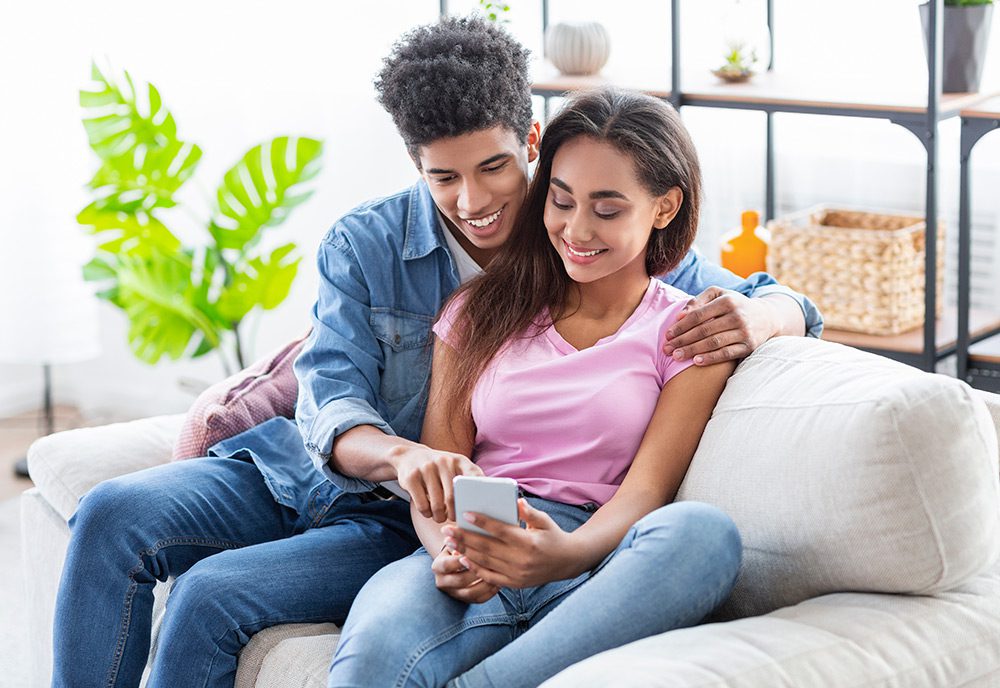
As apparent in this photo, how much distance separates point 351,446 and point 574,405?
286mm

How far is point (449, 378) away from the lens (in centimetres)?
173

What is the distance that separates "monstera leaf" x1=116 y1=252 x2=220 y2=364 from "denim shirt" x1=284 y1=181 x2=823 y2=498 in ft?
4.62

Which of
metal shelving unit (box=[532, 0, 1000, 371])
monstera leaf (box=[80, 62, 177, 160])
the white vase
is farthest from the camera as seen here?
monstera leaf (box=[80, 62, 177, 160])

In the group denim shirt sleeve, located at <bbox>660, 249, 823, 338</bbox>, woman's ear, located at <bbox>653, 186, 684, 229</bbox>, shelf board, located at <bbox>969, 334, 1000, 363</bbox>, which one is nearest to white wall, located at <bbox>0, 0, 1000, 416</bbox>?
shelf board, located at <bbox>969, 334, 1000, 363</bbox>

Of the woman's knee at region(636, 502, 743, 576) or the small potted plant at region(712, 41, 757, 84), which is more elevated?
the small potted plant at region(712, 41, 757, 84)

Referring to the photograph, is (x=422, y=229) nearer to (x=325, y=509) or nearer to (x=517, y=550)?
(x=325, y=509)

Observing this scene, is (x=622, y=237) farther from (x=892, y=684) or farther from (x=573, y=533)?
(x=892, y=684)

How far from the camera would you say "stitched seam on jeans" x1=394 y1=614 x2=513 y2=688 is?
1407 millimetres

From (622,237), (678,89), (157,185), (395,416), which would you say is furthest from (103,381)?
(622,237)

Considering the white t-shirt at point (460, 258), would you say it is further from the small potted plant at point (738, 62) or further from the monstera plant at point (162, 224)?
the monstera plant at point (162, 224)

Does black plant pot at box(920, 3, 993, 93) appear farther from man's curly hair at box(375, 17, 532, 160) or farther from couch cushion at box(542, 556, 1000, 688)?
couch cushion at box(542, 556, 1000, 688)

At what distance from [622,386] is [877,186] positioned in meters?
1.46

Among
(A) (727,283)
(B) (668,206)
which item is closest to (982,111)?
(A) (727,283)

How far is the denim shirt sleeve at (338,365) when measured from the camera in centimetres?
172
